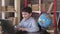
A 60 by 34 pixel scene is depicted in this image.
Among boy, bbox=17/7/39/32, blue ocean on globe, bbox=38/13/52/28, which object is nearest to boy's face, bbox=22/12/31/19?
boy, bbox=17/7/39/32

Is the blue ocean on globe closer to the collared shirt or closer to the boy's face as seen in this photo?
the collared shirt

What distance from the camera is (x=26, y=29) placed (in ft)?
8.25

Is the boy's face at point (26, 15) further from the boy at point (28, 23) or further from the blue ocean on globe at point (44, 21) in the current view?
the blue ocean on globe at point (44, 21)

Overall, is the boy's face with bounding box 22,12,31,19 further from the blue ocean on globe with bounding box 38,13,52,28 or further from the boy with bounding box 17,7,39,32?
the blue ocean on globe with bounding box 38,13,52,28

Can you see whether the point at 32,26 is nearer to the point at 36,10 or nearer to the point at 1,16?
the point at 36,10

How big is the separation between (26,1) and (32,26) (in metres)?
1.96

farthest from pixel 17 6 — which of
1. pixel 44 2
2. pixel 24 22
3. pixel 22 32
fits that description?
pixel 22 32

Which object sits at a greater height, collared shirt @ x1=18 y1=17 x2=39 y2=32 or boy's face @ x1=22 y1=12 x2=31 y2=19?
boy's face @ x1=22 y1=12 x2=31 y2=19

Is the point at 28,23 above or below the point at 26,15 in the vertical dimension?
below

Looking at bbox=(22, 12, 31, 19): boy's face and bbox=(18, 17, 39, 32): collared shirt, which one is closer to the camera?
bbox=(18, 17, 39, 32): collared shirt

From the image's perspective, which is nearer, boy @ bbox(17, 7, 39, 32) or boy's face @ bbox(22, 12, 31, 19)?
boy @ bbox(17, 7, 39, 32)

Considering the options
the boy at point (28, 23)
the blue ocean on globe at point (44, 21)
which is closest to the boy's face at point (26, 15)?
the boy at point (28, 23)

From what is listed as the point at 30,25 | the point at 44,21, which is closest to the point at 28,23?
the point at 30,25

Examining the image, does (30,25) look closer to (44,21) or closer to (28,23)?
(28,23)
